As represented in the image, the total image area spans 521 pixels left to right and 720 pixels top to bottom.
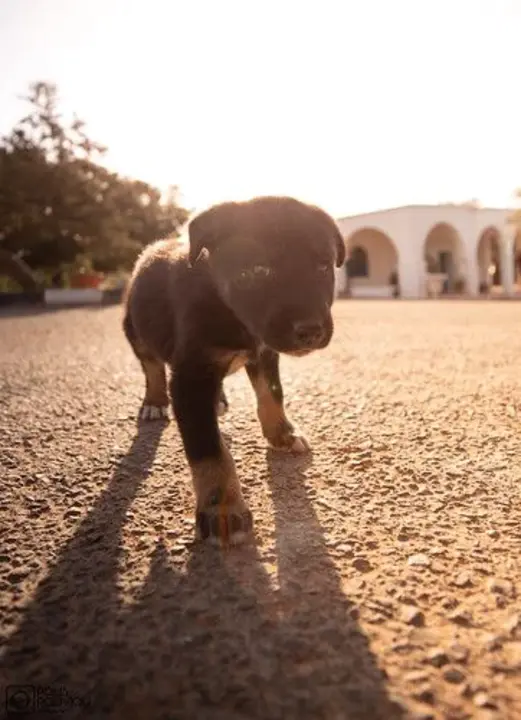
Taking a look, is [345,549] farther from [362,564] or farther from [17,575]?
[17,575]

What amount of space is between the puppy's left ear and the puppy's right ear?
1.82ft

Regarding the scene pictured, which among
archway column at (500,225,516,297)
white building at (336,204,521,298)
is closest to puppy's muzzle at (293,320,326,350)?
white building at (336,204,521,298)

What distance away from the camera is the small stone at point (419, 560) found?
5.32 ft

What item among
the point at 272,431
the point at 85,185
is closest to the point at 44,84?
the point at 85,185

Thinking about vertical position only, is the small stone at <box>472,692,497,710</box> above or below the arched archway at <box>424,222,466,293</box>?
below

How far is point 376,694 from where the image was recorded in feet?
3.63

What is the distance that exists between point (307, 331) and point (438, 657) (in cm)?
120

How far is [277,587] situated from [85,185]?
28935 millimetres

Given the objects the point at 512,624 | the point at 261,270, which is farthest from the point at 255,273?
the point at 512,624

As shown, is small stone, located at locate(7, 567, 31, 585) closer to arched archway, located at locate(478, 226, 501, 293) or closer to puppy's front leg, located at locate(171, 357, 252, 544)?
puppy's front leg, located at locate(171, 357, 252, 544)

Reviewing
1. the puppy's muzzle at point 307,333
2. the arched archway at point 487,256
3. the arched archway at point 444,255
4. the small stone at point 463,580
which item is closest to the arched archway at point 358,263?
the arched archway at point 444,255

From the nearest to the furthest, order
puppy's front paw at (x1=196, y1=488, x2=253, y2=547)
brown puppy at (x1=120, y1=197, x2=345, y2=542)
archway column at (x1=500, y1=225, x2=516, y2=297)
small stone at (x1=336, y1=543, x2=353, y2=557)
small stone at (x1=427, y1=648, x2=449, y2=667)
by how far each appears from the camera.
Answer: small stone at (x1=427, y1=648, x2=449, y2=667) → small stone at (x1=336, y1=543, x2=353, y2=557) → puppy's front paw at (x1=196, y1=488, x2=253, y2=547) → brown puppy at (x1=120, y1=197, x2=345, y2=542) → archway column at (x1=500, y1=225, x2=516, y2=297)

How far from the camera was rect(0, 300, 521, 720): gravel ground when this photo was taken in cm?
113

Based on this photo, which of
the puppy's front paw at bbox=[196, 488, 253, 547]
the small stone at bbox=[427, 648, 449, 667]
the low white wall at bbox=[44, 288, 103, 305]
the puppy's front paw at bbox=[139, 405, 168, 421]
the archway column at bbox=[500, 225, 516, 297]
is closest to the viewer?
the small stone at bbox=[427, 648, 449, 667]
